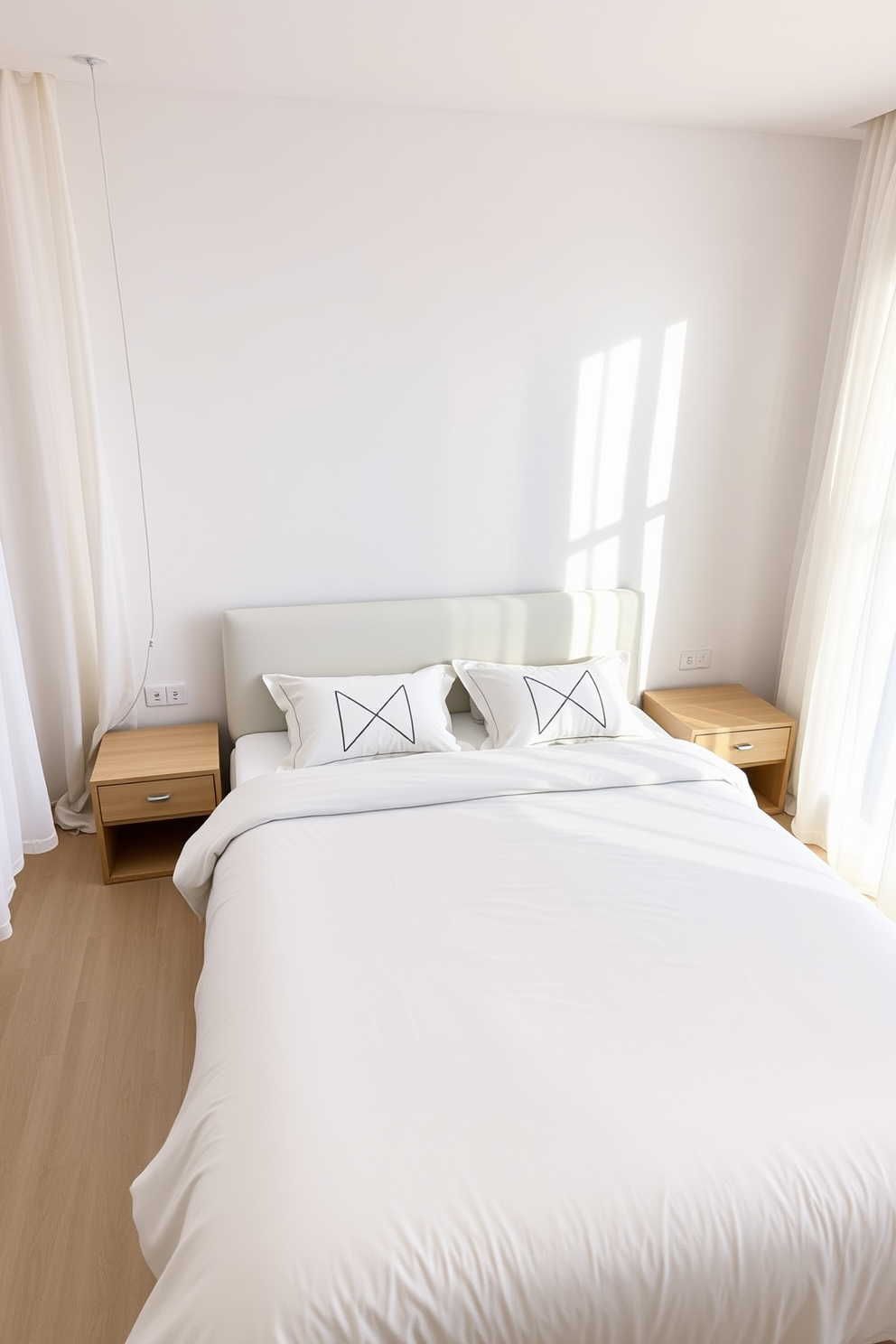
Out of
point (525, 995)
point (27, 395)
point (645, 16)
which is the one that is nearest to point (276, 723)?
point (27, 395)

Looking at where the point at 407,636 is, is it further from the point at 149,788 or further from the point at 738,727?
the point at 738,727

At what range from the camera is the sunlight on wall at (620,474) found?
315 cm

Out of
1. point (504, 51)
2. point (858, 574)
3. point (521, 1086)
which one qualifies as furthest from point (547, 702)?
point (504, 51)

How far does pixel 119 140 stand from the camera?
102 inches

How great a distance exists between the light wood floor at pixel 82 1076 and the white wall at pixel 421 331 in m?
0.74

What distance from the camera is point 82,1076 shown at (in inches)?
86.2

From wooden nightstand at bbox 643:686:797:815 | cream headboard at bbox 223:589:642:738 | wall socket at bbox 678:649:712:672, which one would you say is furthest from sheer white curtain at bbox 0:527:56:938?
wall socket at bbox 678:649:712:672

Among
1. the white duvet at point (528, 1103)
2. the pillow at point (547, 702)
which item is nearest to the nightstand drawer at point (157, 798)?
the white duvet at point (528, 1103)

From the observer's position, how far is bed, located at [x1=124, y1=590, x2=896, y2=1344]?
4.35 ft

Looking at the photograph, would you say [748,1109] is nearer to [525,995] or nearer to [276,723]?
[525,995]

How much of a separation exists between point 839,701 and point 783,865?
1.09 metres

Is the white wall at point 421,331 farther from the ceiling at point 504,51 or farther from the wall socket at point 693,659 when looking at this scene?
the wall socket at point 693,659

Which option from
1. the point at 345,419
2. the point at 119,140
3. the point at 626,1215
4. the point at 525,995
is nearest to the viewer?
the point at 626,1215

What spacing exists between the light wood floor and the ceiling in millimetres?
2409
